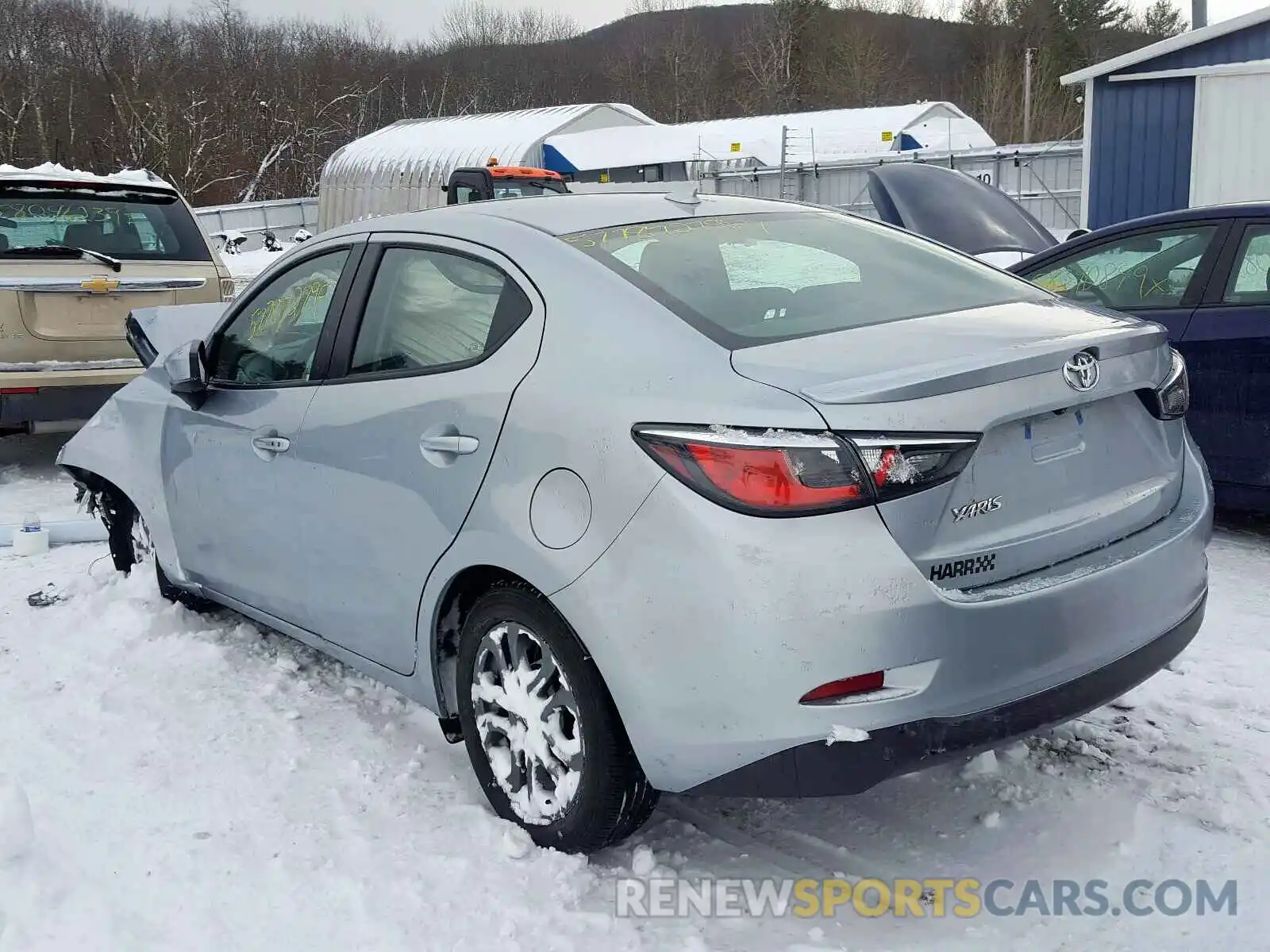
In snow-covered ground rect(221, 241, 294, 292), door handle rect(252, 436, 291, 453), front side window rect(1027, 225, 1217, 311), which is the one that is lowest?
snow-covered ground rect(221, 241, 294, 292)

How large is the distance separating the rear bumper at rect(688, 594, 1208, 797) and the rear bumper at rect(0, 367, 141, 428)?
5.81m

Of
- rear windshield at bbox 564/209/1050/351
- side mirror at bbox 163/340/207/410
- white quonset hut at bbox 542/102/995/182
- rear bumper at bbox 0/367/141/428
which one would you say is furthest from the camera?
white quonset hut at bbox 542/102/995/182

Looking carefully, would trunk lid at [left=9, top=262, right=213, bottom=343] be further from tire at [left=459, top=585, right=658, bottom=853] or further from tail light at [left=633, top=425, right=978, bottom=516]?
tail light at [left=633, top=425, right=978, bottom=516]

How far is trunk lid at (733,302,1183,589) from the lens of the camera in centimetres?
242

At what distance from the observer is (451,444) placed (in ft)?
9.84

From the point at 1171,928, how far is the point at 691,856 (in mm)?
1105

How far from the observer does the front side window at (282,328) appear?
372cm

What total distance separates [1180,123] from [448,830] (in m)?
17.9

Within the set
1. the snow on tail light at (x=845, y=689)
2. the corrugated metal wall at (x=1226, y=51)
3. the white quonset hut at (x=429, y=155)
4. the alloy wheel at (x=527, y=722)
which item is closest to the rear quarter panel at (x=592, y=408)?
the alloy wheel at (x=527, y=722)

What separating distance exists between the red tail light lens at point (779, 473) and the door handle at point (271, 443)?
169 cm

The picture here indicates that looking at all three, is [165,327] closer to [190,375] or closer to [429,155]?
[190,375]

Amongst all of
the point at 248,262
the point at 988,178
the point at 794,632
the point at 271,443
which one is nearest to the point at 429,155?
the point at 248,262

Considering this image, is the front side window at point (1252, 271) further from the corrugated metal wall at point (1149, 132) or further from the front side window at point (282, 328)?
the corrugated metal wall at point (1149, 132)

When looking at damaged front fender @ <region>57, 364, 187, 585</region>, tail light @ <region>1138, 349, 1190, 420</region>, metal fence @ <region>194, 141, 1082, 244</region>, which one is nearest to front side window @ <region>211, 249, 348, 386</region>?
damaged front fender @ <region>57, 364, 187, 585</region>
